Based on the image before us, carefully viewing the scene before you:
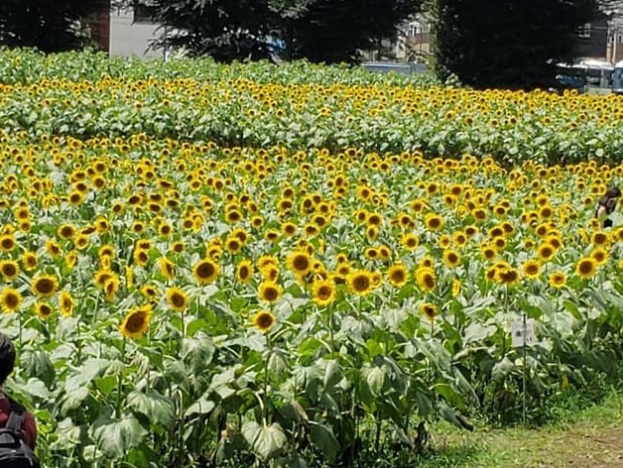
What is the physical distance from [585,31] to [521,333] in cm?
2639

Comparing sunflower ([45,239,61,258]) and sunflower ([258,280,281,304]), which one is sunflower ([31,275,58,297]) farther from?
sunflower ([45,239,61,258])

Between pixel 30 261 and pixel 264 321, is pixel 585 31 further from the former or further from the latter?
pixel 264 321

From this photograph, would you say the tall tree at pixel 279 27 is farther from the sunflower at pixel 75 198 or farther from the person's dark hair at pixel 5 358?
the person's dark hair at pixel 5 358

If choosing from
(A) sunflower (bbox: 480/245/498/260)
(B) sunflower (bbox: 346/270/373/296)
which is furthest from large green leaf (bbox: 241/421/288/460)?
(A) sunflower (bbox: 480/245/498/260)

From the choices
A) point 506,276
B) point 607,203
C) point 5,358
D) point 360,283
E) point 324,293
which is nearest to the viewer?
point 5,358

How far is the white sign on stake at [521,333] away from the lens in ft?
16.4

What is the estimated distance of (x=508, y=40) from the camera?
2892 cm

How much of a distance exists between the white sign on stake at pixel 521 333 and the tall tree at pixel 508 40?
2413 cm

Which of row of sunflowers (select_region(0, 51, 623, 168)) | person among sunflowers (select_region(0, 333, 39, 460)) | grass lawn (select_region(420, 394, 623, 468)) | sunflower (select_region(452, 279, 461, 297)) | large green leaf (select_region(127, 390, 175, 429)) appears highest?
row of sunflowers (select_region(0, 51, 623, 168))

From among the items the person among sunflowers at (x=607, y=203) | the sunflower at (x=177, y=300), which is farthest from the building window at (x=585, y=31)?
the sunflower at (x=177, y=300)

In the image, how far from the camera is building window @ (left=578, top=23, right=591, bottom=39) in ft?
97.7

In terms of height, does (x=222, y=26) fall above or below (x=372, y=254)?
above

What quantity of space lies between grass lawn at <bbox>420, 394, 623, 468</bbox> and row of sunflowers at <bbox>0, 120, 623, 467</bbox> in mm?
142

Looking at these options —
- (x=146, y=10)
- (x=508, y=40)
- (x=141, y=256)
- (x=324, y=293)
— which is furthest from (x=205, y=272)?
(x=146, y=10)
